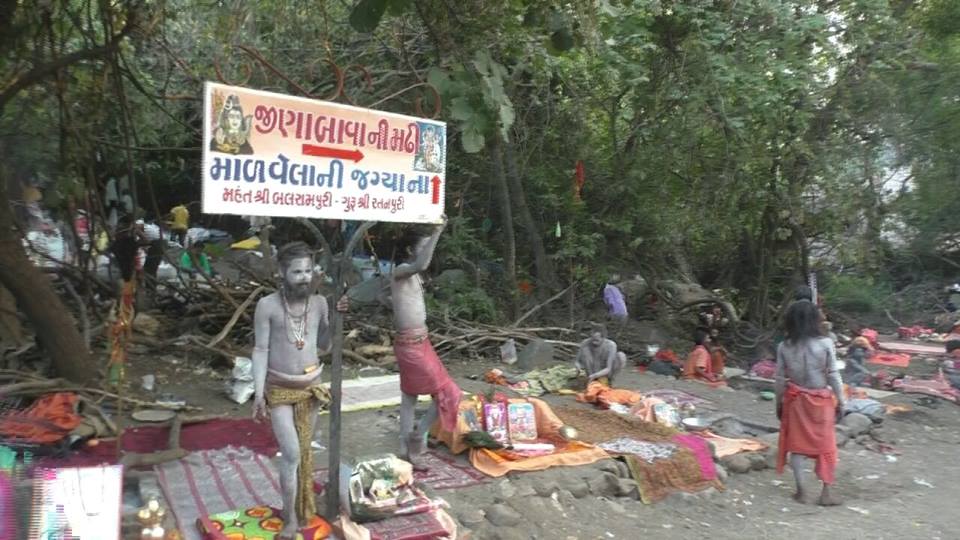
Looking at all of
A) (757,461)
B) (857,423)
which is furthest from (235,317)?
(857,423)

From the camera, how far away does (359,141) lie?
4281 mm

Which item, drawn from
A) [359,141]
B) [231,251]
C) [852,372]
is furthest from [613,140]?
[359,141]

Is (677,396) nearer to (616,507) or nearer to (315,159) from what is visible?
(616,507)

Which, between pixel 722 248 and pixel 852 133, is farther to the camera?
pixel 722 248

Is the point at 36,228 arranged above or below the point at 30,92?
below

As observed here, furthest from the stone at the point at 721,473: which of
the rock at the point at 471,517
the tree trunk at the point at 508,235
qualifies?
the tree trunk at the point at 508,235

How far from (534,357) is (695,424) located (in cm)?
284

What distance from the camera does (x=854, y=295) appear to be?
16.2m

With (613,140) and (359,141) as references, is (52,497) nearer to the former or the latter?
(359,141)

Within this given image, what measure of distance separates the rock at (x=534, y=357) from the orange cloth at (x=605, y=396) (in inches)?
64.1

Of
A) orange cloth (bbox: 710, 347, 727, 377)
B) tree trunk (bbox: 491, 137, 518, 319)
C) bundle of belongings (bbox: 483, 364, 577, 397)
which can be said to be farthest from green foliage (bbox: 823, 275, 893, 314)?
bundle of belongings (bbox: 483, 364, 577, 397)

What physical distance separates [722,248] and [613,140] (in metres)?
3.35

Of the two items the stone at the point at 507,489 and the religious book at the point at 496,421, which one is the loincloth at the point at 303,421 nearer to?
the stone at the point at 507,489

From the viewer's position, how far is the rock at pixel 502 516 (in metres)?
5.23
